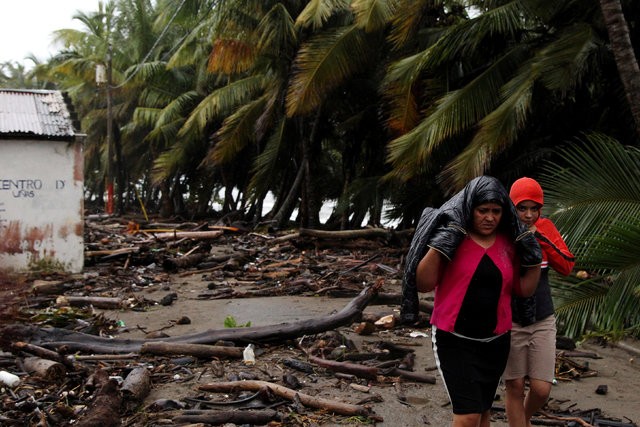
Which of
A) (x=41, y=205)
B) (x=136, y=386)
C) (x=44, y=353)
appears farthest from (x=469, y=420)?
(x=41, y=205)

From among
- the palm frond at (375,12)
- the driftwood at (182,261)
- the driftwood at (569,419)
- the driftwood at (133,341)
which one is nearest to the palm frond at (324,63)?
the palm frond at (375,12)

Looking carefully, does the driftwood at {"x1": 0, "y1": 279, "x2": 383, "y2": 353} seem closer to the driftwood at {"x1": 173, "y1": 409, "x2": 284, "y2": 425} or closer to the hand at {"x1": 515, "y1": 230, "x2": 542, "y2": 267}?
the driftwood at {"x1": 173, "y1": 409, "x2": 284, "y2": 425}

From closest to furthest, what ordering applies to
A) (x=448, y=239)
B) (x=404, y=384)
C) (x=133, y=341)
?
(x=448, y=239) → (x=404, y=384) → (x=133, y=341)

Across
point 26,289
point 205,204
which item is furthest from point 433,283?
point 205,204

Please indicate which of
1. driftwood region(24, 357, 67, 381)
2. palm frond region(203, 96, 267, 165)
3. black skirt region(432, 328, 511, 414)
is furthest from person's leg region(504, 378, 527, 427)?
palm frond region(203, 96, 267, 165)

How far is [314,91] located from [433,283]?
1032 cm

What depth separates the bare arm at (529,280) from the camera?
10.9 feet

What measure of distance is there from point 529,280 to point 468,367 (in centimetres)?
55

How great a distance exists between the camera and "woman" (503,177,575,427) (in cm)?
360

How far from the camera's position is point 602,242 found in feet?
19.2

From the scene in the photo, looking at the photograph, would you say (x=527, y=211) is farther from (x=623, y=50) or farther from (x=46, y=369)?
(x=623, y=50)

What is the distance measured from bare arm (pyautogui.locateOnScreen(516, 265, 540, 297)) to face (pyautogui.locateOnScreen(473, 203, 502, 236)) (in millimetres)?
331

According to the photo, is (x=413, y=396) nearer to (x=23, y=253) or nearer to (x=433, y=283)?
(x=433, y=283)

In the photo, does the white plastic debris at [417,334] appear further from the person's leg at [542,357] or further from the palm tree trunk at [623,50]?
the person's leg at [542,357]
